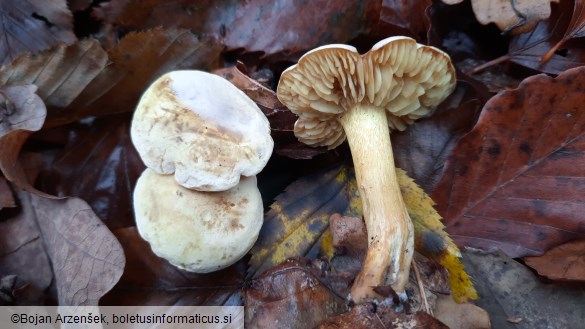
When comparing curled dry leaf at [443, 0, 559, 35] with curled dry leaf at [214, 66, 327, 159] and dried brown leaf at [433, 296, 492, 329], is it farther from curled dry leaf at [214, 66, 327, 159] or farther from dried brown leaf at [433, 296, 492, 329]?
dried brown leaf at [433, 296, 492, 329]

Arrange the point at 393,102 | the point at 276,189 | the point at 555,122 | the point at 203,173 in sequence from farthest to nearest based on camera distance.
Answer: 1. the point at 276,189
2. the point at 393,102
3. the point at 555,122
4. the point at 203,173

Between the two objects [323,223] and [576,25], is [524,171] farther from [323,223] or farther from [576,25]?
[323,223]

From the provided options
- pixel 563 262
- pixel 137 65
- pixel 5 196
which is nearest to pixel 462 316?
pixel 563 262

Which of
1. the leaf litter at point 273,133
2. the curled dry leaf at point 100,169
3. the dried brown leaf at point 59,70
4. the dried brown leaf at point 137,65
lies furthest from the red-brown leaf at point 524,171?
the dried brown leaf at point 59,70

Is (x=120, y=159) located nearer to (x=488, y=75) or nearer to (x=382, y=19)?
(x=382, y=19)

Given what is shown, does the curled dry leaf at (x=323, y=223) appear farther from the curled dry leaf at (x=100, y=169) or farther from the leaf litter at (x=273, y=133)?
the curled dry leaf at (x=100, y=169)

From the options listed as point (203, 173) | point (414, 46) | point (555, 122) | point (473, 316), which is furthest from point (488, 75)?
point (203, 173)
